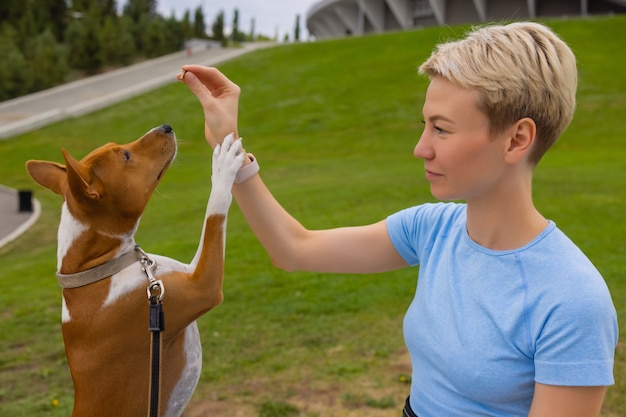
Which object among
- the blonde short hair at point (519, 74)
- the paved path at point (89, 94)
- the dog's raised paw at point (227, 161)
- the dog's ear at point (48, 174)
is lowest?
the paved path at point (89, 94)

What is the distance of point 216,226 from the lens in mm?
2010

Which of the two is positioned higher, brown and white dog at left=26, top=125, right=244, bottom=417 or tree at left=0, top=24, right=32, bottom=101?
brown and white dog at left=26, top=125, right=244, bottom=417

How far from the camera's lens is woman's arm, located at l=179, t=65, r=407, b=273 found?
2219 mm

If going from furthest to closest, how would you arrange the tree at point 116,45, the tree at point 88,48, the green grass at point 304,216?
the tree at point 116,45 < the tree at point 88,48 < the green grass at point 304,216

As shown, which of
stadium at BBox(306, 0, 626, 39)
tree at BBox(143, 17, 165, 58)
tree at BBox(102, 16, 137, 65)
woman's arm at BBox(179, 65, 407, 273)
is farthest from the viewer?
stadium at BBox(306, 0, 626, 39)

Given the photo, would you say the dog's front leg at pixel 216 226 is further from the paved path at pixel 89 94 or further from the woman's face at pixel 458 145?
the paved path at pixel 89 94

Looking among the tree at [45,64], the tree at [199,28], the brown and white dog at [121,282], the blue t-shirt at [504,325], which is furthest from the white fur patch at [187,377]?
the tree at [199,28]

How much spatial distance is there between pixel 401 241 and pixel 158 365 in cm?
94

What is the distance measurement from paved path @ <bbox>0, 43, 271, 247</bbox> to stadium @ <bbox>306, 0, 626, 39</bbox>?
2267cm

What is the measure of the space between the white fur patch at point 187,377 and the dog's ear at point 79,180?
547mm

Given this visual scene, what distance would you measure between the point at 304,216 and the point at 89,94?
25.2 meters

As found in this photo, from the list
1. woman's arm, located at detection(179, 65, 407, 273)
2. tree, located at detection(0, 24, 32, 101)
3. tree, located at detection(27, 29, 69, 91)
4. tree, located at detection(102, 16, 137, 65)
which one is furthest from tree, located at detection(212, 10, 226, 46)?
woman's arm, located at detection(179, 65, 407, 273)

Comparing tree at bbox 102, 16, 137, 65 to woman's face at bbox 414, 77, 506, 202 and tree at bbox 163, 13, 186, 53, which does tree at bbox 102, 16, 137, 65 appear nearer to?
tree at bbox 163, 13, 186, 53

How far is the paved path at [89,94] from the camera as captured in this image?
27.5 m
